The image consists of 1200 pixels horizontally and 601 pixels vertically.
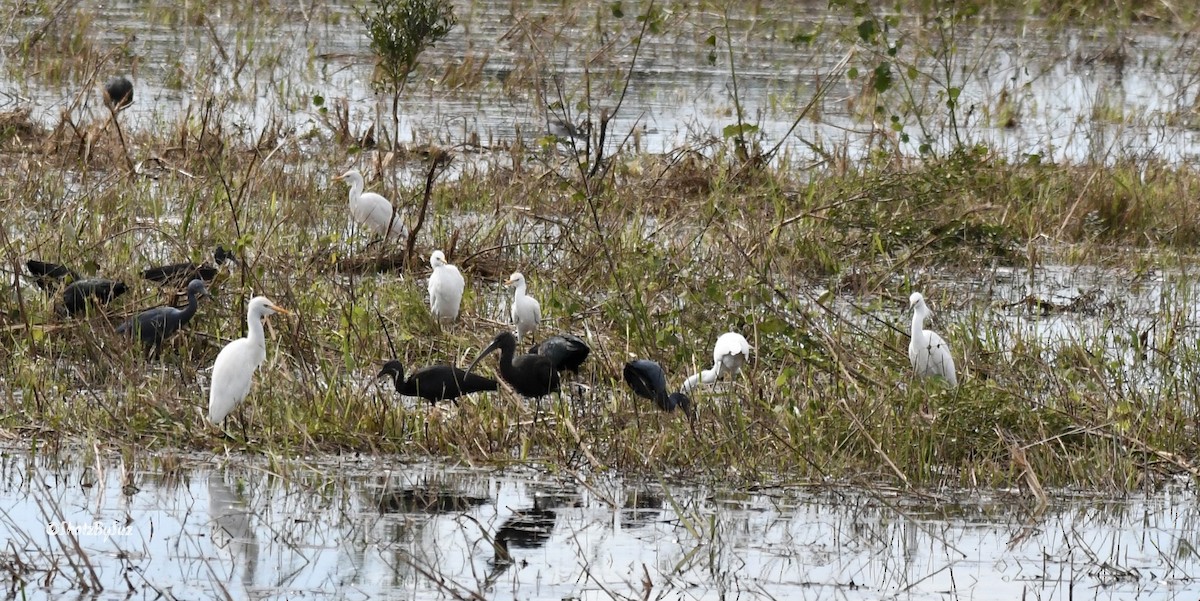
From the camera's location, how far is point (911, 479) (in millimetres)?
5914

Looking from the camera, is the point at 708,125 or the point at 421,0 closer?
the point at 421,0

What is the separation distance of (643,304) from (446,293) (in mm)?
850

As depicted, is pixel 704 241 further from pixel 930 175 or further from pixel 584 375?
pixel 584 375

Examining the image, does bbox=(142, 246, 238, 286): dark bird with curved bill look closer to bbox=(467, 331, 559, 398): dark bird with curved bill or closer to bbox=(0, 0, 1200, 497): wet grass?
bbox=(0, 0, 1200, 497): wet grass

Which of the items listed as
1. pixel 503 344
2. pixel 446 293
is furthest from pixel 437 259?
pixel 503 344

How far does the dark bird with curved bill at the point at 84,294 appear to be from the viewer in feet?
24.0

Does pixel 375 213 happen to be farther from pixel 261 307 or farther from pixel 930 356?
pixel 930 356

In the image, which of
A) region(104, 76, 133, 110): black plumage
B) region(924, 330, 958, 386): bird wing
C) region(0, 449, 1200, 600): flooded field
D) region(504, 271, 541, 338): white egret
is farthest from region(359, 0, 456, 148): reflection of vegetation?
region(0, 449, 1200, 600): flooded field

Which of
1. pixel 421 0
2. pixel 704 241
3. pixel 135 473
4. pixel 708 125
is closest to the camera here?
pixel 135 473

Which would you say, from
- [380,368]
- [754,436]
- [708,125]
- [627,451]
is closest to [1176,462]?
[754,436]

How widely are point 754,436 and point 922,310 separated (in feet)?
5.21

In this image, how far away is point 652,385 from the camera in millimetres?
6438

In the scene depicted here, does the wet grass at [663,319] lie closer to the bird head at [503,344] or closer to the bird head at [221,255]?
the bird head at [221,255]

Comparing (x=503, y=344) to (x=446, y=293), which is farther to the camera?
(x=446, y=293)
